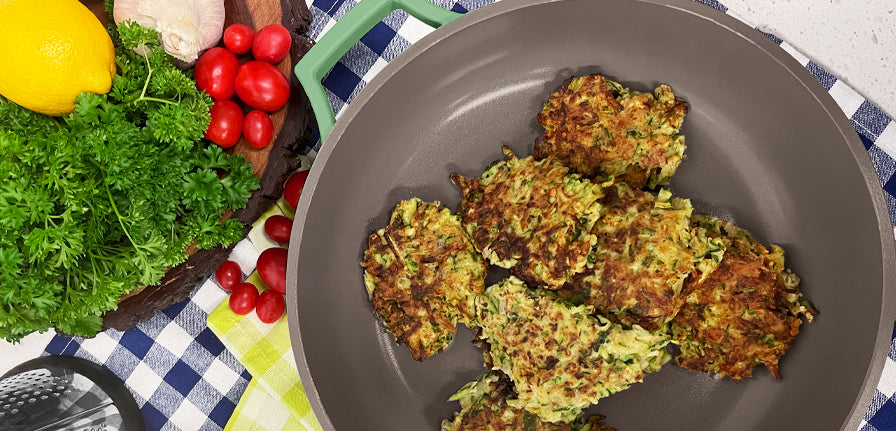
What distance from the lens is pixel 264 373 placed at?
108 inches

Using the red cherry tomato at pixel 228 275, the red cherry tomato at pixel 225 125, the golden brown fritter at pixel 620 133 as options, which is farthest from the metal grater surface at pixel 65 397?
the golden brown fritter at pixel 620 133

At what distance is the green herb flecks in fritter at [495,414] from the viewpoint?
2422 mm

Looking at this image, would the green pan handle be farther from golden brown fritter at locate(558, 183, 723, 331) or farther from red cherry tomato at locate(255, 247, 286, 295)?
golden brown fritter at locate(558, 183, 723, 331)

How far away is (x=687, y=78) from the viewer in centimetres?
246

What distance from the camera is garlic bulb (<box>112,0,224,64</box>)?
7.82 feet

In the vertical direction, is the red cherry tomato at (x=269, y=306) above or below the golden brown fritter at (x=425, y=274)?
below

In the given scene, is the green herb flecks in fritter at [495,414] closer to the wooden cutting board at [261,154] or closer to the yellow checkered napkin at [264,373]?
the yellow checkered napkin at [264,373]

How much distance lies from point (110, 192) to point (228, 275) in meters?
0.67

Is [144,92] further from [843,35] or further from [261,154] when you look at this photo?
[843,35]

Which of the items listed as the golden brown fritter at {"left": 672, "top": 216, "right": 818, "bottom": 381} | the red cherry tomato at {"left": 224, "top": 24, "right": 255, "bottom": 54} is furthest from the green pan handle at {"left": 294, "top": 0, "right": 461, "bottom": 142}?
the golden brown fritter at {"left": 672, "top": 216, "right": 818, "bottom": 381}

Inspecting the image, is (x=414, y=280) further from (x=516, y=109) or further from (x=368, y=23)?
(x=368, y=23)

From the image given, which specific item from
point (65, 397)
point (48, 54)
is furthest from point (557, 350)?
point (65, 397)

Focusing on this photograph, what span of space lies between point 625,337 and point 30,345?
277 centimetres

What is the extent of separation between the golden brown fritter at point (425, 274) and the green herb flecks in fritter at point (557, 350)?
117 mm
